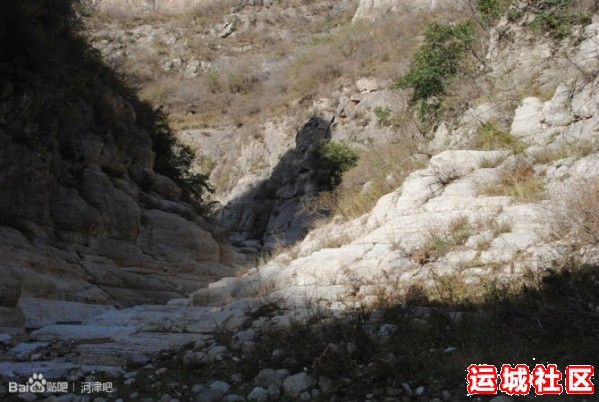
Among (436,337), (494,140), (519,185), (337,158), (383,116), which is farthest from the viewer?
(337,158)

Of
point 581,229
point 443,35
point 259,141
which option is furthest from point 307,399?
point 259,141

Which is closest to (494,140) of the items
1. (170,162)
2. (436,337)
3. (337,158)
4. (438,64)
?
(438,64)

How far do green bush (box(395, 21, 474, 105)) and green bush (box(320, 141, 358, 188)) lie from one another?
6067 millimetres

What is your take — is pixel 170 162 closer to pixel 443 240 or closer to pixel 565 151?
pixel 443 240

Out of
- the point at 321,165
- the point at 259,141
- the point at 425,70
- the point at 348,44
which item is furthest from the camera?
the point at 348,44

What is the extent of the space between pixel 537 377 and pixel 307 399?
1275mm

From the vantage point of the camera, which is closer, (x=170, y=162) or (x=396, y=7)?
(x=170, y=162)

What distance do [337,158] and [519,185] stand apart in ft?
38.7

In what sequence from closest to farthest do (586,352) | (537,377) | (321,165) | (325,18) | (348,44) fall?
(537,377) < (586,352) < (321,165) < (348,44) < (325,18)

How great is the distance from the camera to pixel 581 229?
13.9 ft

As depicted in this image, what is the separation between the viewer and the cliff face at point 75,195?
7277 millimetres

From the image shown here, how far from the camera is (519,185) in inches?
218

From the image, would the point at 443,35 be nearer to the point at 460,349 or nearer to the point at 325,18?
the point at 460,349

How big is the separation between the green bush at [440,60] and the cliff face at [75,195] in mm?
5461
